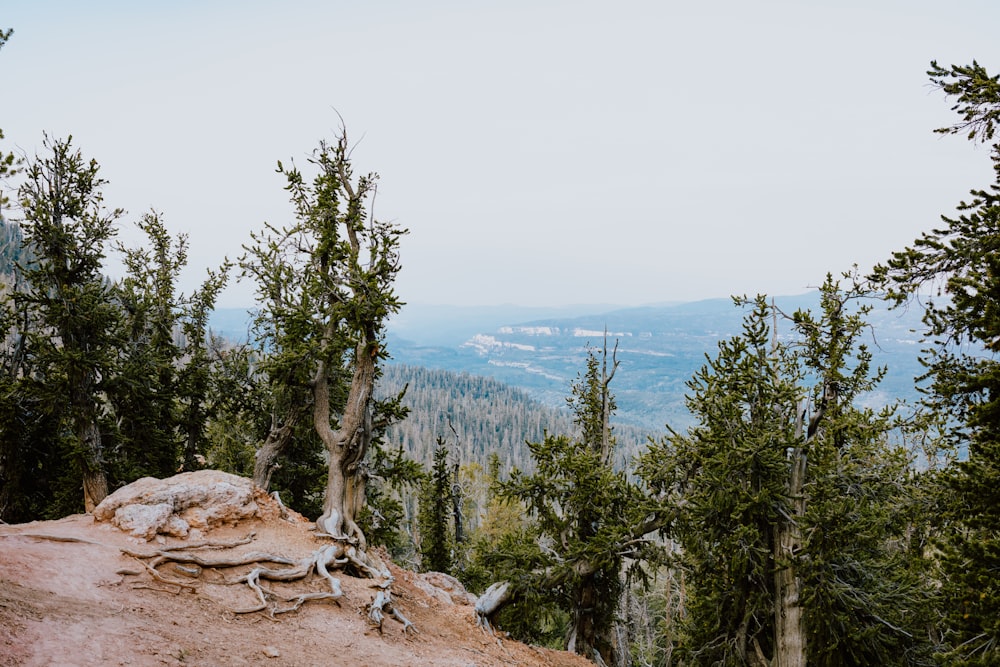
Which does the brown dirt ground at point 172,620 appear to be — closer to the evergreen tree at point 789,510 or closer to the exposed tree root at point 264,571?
the exposed tree root at point 264,571

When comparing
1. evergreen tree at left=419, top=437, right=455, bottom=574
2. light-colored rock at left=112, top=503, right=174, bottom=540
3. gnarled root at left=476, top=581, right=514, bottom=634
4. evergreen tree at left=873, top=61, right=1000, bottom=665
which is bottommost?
evergreen tree at left=419, top=437, right=455, bottom=574

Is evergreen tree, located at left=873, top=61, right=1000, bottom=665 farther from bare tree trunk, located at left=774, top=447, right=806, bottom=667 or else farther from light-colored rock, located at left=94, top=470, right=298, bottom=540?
light-colored rock, located at left=94, top=470, right=298, bottom=540

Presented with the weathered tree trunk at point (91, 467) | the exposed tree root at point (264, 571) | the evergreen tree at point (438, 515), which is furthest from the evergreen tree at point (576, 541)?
the evergreen tree at point (438, 515)

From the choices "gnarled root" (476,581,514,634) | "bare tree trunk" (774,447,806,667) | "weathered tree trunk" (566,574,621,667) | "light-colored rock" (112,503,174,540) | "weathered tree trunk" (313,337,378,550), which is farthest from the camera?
"weathered tree trunk" (566,574,621,667)

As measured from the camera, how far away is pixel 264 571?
399 inches

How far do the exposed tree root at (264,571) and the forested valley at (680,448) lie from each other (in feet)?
2.18

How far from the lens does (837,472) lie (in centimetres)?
1230

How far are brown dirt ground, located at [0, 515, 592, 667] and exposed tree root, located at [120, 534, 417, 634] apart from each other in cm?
13

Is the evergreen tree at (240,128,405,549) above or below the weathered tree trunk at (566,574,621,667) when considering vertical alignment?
above

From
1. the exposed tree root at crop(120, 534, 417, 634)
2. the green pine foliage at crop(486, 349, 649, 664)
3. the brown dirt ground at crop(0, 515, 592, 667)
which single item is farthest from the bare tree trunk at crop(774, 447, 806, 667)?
the exposed tree root at crop(120, 534, 417, 634)

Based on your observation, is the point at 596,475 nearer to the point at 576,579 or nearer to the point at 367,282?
the point at 576,579

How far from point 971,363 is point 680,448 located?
5775mm

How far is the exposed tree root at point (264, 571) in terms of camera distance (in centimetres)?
916

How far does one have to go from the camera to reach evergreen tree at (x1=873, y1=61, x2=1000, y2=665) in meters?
7.31
